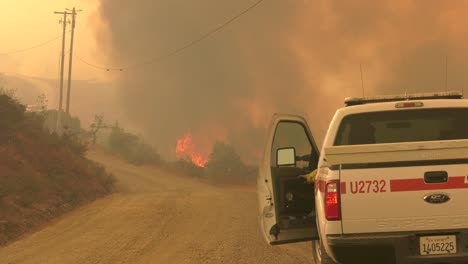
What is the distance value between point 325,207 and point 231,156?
43.3m

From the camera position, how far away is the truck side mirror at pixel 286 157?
20.2 ft

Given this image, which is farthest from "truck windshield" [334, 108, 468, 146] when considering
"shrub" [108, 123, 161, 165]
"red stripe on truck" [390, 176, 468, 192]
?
"shrub" [108, 123, 161, 165]

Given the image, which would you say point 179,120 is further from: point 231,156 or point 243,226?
Answer: point 243,226

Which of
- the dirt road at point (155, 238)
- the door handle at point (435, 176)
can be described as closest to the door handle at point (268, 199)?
the door handle at point (435, 176)

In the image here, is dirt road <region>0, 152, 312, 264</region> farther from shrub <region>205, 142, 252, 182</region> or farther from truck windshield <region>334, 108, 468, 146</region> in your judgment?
shrub <region>205, 142, 252, 182</region>

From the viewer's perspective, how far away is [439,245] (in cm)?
459

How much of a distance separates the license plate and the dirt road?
4.26 metres

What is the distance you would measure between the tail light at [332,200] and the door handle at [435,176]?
2.45 ft

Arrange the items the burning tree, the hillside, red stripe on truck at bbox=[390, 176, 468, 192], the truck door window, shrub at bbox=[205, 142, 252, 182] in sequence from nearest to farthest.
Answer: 1. red stripe on truck at bbox=[390, 176, 468, 192]
2. the truck door window
3. the hillside
4. shrub at bbox=[205, 142, 252, 182]
5. the burning tree

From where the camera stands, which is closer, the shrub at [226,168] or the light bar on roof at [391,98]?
the light bar on roof at [391,98]

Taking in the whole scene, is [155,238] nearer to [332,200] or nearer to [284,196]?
[284,196]

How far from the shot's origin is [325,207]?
4.74 m

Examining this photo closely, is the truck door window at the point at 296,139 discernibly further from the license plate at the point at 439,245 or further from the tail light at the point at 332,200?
the license plate at the point at 439,245

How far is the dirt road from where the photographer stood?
30.0ft
